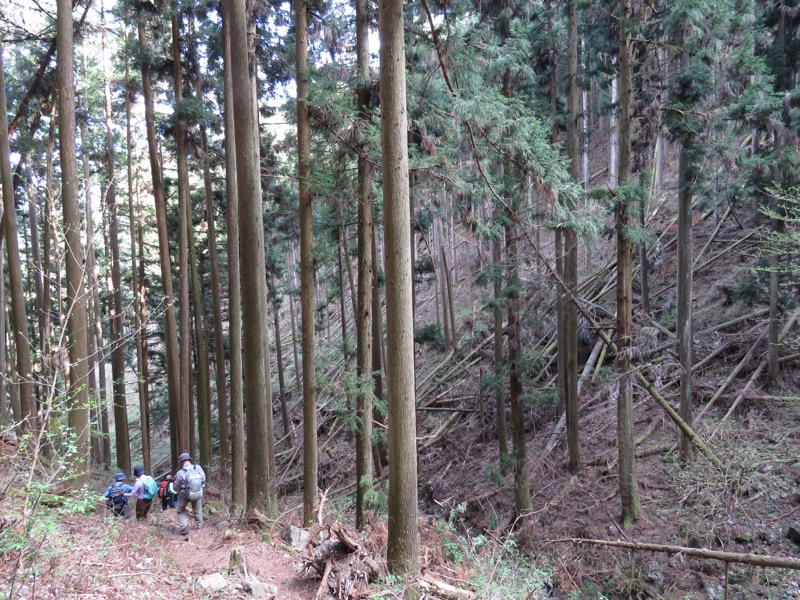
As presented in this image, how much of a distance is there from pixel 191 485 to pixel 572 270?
10120 millimetres

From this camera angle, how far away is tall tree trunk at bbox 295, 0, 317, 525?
9070 millimetres

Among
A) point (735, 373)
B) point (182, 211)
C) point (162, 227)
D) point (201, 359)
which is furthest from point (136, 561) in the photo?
point (735, 373)

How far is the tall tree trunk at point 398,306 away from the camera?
596 centimetres

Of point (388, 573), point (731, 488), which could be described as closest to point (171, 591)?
point (388, 573)

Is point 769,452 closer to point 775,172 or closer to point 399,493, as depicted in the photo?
point 775,172

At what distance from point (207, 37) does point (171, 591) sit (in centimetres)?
1253

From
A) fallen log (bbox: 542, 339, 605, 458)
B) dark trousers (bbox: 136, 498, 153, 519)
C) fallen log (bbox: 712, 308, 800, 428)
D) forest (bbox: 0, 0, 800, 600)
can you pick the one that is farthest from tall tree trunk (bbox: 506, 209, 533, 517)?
dark trousers (bbox: 136, 498, 153, 519)

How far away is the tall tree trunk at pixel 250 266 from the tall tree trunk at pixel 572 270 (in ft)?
21.2

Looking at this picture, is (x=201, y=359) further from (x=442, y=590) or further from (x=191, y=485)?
(x=442, y=590)

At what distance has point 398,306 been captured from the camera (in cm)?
599

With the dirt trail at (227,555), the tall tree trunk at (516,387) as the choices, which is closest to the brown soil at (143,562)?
the dirt trail at (227,555)

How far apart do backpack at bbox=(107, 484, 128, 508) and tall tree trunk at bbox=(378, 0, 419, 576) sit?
6.62m

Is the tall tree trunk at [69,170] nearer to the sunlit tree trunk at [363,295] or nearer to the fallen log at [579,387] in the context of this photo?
the sunlit tree trunk at [363,295]

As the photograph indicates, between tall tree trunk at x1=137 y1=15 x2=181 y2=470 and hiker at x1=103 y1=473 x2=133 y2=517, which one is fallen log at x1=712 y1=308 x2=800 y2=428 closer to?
hiker at x1=103 y1=473 x2=133 y2=517
